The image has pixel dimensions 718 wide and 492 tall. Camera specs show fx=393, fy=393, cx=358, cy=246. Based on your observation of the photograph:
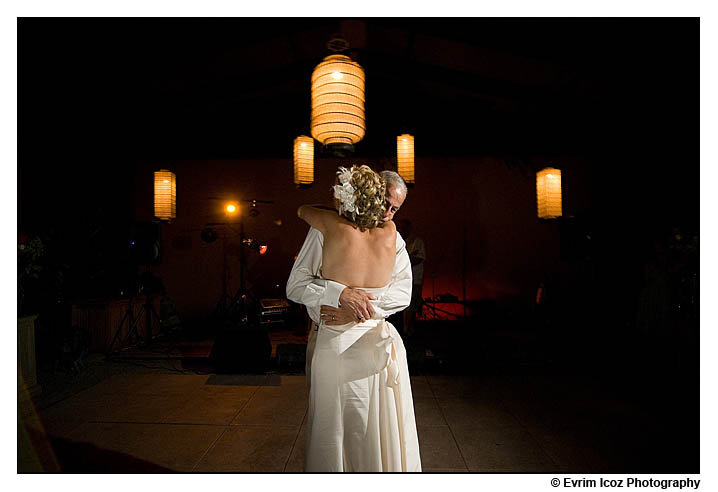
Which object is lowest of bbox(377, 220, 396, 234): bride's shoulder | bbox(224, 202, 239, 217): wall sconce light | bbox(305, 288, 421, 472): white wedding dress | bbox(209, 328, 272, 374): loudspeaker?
bbox(209, 328, 272, 374): loudspeaker

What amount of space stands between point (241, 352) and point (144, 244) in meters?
2.08

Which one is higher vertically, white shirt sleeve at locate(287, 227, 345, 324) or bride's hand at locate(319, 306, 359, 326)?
white shirt sleeve at locate(287, 227, 345, 324)

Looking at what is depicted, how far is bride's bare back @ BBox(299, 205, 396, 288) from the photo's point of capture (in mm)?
1463

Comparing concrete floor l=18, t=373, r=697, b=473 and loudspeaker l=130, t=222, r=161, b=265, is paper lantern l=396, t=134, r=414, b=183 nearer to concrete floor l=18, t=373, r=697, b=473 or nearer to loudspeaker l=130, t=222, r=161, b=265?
concrete floor l=18, t=373, r=697, b=473

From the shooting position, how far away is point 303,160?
13.4ft

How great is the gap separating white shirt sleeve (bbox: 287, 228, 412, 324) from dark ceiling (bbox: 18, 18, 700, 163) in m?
2.43

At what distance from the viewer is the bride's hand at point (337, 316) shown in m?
1.44

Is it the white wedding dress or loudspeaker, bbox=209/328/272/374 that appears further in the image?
loudspeaker, bbox=209/328/272/374

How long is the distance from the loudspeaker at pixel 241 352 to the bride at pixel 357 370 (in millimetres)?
2103

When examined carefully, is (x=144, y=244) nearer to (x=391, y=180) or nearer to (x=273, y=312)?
(x=273, y=312)

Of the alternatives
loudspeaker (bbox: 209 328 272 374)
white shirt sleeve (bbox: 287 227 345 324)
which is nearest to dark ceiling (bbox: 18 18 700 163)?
loudspeaker (bbox: 209 328 272 374)

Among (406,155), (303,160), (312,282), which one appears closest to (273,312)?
(303,160)

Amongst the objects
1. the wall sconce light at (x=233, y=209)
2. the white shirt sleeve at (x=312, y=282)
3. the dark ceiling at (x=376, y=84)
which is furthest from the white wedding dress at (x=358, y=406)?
the wall sconce light at (x=233, y=209)

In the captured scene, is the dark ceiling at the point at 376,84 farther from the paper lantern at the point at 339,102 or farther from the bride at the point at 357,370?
the bride at the point at 357,370
